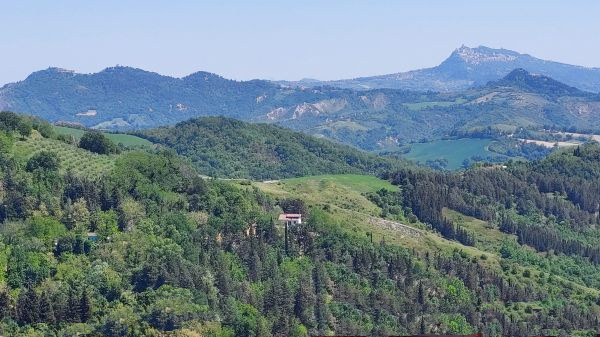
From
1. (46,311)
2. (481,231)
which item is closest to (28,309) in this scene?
(46,311)

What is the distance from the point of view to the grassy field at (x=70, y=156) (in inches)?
5172

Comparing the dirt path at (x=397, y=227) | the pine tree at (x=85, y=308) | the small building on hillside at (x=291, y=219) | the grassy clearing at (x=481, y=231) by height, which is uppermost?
the small building on hillside at (x=291, y=219)

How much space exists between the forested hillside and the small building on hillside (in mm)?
1432

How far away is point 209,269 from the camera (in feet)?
362

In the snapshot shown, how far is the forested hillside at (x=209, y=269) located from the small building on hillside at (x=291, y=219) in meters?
1.43

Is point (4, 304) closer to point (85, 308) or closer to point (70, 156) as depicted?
point (85, 308)

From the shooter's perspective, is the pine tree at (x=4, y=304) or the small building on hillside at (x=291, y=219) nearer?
the pine tree at (x=4, y=304)

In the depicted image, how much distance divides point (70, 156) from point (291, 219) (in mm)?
34271

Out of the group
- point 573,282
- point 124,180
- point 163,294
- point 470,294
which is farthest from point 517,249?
point 163,294

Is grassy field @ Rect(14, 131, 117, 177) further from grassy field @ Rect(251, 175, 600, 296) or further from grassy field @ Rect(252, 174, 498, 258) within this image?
grassy field @ Rect(252, 174, 498, 258)

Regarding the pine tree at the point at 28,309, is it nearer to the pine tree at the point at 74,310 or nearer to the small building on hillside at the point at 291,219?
the pine tree at the point at 74,310

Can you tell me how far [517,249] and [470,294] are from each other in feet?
146

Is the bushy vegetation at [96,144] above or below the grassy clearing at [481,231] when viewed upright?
above

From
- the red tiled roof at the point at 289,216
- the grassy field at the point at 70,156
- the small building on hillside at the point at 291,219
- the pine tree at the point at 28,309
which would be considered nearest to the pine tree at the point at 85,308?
the pine tree at the point at 28,309
